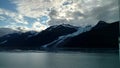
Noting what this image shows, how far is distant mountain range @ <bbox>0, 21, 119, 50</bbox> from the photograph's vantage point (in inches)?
1578

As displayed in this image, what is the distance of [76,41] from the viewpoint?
40375 mm

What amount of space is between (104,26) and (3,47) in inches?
783

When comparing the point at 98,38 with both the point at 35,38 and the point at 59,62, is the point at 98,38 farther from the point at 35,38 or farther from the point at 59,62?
the point at 59,62

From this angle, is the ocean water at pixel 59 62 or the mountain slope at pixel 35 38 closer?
the ocean water at pixel 59 62

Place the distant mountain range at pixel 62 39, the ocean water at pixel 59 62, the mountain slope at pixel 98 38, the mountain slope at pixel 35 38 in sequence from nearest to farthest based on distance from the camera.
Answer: the ocean water at pixel 59 62 → the mountain slope at pixel 98 38 → the distant mountain range at pixel 62 39 → the mountain slope at pixel 35 38

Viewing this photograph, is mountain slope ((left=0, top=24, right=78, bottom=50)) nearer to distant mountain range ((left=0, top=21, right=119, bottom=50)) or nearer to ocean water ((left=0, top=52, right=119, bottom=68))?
distant mountain range ((left=0, top=21, right=119, bottom=50))

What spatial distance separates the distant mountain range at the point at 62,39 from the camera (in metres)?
40.1

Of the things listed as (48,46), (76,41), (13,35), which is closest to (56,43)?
(48,46)

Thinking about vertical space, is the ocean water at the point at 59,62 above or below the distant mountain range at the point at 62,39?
below

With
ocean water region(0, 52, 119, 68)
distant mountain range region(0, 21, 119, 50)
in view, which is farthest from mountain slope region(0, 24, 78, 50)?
ocean water region(0, 52, 119, 68)

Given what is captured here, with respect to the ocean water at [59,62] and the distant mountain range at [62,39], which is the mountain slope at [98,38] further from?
the ocean water at [59,62]

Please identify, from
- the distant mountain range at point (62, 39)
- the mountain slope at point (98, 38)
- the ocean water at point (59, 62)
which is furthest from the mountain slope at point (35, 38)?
the ocean water at point (59, 62)

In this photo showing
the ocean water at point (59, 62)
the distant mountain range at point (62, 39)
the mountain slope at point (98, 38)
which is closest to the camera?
the ocean water at point (59, 62)

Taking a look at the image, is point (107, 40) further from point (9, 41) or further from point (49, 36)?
point (9, 41)
